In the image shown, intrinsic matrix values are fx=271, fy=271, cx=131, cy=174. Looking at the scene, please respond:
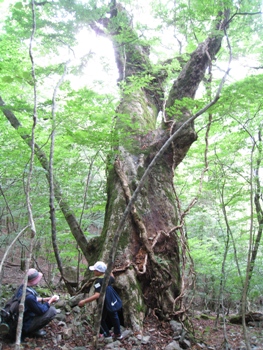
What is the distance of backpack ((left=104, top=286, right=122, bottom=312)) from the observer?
3910 millimetres

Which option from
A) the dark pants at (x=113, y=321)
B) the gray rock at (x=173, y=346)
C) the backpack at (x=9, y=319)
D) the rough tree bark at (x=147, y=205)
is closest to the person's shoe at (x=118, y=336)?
the dark pants at (x=113, y=321)

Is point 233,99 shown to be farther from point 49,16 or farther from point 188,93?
point 49,16

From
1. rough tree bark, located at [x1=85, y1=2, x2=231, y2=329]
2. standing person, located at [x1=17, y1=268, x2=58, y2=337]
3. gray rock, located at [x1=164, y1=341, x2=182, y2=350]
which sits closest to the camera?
standing person, located at [x1=17, y1=268, x2=58, y2=337]

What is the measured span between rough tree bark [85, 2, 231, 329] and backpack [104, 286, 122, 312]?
37 centimetres

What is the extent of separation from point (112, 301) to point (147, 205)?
2202mm

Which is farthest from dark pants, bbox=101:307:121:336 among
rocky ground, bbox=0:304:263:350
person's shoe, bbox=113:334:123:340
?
rocky ground, bbox=0:304:263:350

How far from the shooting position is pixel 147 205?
570 cm

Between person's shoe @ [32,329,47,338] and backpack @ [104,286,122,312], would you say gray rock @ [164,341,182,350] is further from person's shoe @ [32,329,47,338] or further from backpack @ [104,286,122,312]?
person's shoe @ [32,329,47,338]

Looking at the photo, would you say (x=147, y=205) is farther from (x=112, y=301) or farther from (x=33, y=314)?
(x=33, y=314)

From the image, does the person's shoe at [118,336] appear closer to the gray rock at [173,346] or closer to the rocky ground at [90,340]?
the rocky ground at [90,340]

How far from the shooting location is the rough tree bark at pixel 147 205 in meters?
4.67

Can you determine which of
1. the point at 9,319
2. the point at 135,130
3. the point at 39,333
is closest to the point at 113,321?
the point at 39,333

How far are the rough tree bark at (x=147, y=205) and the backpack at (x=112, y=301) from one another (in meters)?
0.37

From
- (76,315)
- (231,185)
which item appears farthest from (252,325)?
(76,315)
